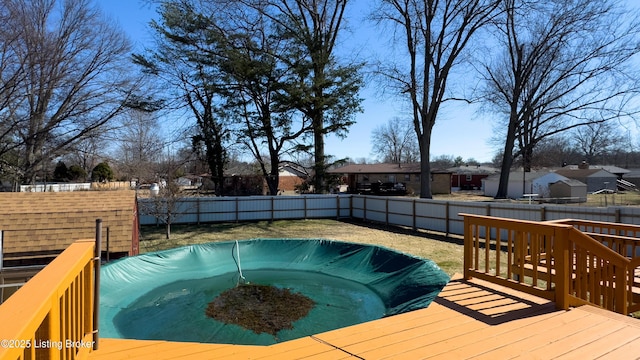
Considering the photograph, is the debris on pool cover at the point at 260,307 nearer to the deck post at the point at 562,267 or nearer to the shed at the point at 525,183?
the deck post at the point at 562,267

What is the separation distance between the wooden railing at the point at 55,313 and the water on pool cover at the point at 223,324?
3639mm

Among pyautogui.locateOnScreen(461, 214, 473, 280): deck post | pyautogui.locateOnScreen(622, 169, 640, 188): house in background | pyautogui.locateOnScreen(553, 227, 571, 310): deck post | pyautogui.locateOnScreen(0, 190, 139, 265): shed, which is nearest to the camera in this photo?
pyautogui.locateOnScreen(553, 227, 571, 310): deck post

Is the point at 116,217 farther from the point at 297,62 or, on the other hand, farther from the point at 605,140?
the point at 605,140

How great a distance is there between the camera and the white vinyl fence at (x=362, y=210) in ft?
40.1

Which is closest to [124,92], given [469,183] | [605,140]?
[469,183]

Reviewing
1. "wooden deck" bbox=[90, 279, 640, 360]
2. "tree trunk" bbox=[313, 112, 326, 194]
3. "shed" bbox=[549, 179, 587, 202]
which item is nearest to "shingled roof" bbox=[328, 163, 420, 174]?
"shed" bbox=[549, 179, 587, 202]

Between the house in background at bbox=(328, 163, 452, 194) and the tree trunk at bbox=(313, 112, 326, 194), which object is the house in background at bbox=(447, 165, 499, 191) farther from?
the tree trunk at bbox=(313, 112, 326, 194)

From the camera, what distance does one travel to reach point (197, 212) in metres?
16.8

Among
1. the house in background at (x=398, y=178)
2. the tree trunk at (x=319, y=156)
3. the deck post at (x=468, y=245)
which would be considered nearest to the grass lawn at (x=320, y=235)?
the tree trunk at (x=319, y=156)

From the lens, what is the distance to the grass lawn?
1151 centimetres

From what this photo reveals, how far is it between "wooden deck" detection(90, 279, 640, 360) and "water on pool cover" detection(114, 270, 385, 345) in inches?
118

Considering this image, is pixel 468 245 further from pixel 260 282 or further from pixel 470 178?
pixel 470 178

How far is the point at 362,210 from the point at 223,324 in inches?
511

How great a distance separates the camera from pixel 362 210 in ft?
61.5
